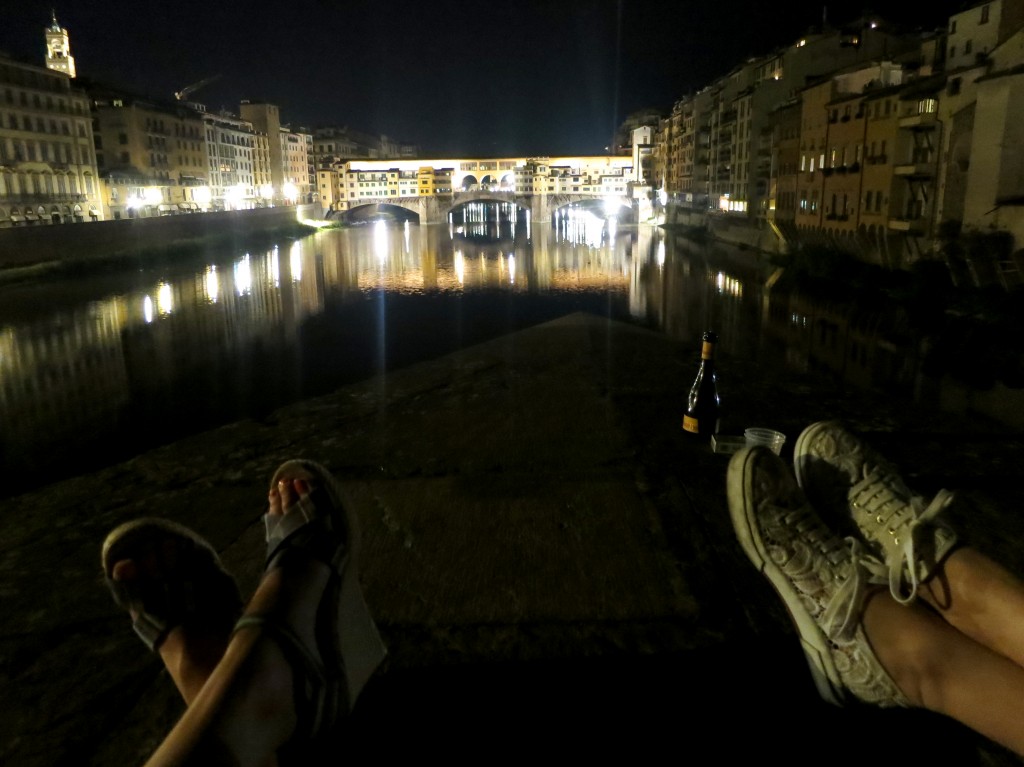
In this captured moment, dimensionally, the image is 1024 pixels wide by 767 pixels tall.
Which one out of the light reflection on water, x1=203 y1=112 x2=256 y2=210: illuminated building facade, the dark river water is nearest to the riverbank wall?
the dark river water

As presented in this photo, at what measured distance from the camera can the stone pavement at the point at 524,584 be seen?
1357 mm

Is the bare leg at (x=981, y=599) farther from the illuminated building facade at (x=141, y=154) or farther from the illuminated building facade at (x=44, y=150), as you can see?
the illuminated building facade at (x=141, y=154)

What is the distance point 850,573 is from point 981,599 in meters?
0.21

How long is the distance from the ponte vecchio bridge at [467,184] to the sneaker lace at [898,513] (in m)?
65.5

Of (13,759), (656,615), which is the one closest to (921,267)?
(656,615)

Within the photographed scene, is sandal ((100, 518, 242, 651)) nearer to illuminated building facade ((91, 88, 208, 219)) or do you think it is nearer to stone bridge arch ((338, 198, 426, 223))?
illuminated building facade ((91, 88, 208, 219))

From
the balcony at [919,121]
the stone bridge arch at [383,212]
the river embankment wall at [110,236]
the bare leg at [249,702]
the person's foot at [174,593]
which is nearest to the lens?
the bare leg at [249,702]

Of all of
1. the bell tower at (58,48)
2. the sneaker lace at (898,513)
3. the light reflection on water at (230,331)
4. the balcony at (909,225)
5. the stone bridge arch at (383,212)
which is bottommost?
the light reflection on water at (230,331)

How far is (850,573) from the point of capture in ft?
4.41

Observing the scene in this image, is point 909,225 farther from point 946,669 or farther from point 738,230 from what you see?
point 946,669

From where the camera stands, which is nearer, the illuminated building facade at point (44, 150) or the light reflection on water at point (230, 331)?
the light reflection on water at point (230, 331)

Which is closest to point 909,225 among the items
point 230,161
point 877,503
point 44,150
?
point 877,503

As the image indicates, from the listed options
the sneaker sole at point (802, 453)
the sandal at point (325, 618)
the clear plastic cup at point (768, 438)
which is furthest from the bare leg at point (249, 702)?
the clear plastic cup at point (768, 438)

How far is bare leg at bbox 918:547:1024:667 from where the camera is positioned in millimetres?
1238
